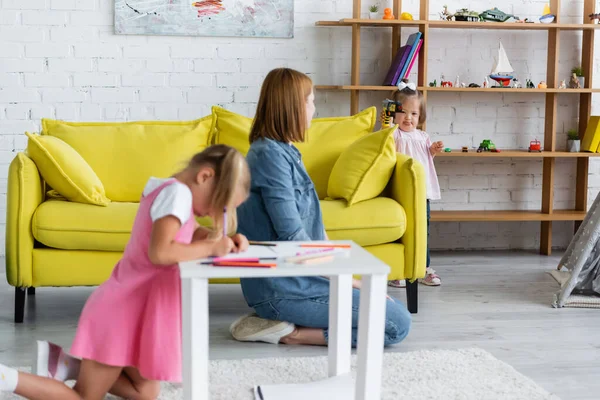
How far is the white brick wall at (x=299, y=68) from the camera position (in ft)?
14.8

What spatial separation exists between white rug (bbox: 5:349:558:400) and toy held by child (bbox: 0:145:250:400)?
0.97ft

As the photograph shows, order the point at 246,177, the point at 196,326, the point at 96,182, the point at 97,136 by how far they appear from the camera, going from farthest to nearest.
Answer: the point at 97,136, the point at 96,182, the point at 246,177, the point at 196,326

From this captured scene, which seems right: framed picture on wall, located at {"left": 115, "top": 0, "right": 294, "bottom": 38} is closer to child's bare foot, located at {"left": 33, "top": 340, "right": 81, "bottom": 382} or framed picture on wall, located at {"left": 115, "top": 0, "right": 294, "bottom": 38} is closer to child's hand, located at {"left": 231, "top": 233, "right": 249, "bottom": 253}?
child's bare foot, located at {"left": 33, "top": 340, "right": 81, "bottom": 382}

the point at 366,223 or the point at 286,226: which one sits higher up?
the point at 286,226

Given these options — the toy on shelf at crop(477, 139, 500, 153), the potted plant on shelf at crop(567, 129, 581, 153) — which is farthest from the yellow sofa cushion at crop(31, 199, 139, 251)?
the potted plant on shelf at crop(567, 129, 581, 153)

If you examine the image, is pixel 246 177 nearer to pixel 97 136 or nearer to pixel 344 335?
pixel 344 335

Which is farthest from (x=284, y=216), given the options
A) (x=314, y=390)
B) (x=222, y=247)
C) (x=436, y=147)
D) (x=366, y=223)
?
(x=436, y=147)

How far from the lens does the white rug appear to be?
2.30m

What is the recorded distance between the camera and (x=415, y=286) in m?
3.35

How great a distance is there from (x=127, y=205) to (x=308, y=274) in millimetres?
1680

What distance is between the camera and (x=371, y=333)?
6.01ft

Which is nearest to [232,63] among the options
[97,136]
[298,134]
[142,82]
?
[142,82]

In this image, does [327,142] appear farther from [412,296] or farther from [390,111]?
[412,296]

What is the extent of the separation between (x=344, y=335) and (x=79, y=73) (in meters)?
2.90
